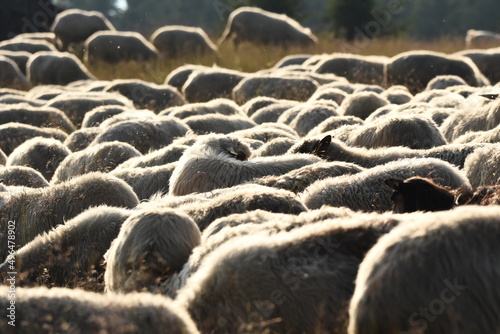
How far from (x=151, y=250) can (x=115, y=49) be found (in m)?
20.1

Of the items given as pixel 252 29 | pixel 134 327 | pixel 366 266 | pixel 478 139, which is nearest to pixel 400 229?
pixel 366 266

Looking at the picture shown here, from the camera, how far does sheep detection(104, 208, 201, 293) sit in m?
4.45

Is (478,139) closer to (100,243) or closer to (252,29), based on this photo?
(100,243)

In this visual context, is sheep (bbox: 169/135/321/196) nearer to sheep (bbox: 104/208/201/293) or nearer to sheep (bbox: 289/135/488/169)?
sheep (bbox: 289/135/488/169)

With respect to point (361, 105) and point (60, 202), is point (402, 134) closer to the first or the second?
point (60, 202)

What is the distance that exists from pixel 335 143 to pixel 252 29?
21154 millimetres

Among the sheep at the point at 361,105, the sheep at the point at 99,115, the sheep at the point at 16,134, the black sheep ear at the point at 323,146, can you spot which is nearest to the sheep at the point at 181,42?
the sheep at the point at 99,115

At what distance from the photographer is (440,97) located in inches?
435

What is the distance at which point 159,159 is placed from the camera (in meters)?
8.53

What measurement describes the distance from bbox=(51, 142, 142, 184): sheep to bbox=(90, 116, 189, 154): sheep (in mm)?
878

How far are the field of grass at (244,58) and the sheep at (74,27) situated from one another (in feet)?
15.2

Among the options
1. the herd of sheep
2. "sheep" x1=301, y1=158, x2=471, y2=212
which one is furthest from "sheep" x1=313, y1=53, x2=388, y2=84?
"sheep" x1=301, y1=158, x2=471, y2=212

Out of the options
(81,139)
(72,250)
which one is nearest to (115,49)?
(81,139)

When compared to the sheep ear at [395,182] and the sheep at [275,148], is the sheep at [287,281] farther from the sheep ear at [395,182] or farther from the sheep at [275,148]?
the sheep at [275,148]
